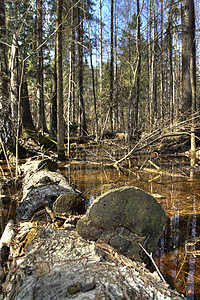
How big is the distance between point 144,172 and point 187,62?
256 inches

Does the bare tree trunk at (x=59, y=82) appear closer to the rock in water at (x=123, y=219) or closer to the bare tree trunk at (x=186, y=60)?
the bare tree trunk at (x=186, y=60)

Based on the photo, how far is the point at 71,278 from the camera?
57.8 inches

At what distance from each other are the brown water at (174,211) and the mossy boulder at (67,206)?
990 millimetres

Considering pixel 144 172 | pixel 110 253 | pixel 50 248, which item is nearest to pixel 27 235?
pixel 50 248

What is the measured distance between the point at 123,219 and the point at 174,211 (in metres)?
1.67

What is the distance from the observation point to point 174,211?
3.57 meters

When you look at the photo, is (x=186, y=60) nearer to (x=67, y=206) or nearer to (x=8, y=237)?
(x=67, y=206)

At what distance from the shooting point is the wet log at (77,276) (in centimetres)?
133

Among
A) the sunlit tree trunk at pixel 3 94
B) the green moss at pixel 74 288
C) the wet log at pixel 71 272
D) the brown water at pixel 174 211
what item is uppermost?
the sunlit tree trunk at pixel 3 94

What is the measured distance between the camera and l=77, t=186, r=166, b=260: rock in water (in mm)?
2287

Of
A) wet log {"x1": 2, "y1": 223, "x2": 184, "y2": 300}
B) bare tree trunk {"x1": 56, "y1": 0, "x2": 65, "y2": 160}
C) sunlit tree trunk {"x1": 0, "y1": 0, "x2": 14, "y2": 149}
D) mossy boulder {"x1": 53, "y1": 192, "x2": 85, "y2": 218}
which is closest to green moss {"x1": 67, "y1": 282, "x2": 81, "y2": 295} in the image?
wet log {"x1": 2, "y1": 223, "x2": 184, "y2": 300}

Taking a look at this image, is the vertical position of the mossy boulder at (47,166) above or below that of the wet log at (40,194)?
above

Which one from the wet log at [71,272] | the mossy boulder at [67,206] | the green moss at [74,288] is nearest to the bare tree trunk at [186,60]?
the mossy boulder at [67,206]

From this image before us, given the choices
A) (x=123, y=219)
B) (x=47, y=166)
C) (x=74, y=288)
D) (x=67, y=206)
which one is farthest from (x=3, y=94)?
(x=74, y=288)
